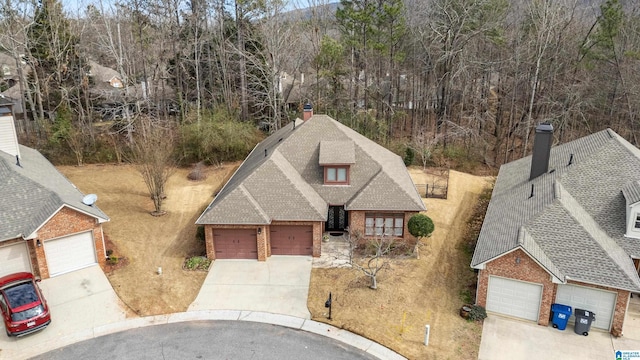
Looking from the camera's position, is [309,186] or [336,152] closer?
[309,186]

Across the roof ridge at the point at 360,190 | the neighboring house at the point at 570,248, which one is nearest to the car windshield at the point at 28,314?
the roof ridge at the point at 360,190

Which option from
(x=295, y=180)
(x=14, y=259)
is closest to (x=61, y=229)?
(x=14, y=259)

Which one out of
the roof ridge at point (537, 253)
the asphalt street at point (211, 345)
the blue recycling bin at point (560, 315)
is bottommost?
the asphalt street at point (211, 345)

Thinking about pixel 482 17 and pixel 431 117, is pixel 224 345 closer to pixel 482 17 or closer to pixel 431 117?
pixel 482 17

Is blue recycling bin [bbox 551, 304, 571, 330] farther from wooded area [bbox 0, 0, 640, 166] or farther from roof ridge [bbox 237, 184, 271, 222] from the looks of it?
wooded area [bbox 0, 0, 640, 166]

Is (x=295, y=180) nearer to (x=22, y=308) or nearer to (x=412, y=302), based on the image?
(x=412, y=302)

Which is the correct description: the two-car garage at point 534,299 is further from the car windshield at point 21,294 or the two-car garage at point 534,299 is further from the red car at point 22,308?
the car windshield at point 21,294

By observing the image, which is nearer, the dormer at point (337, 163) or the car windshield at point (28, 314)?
the car windshield at point (28, 314)
